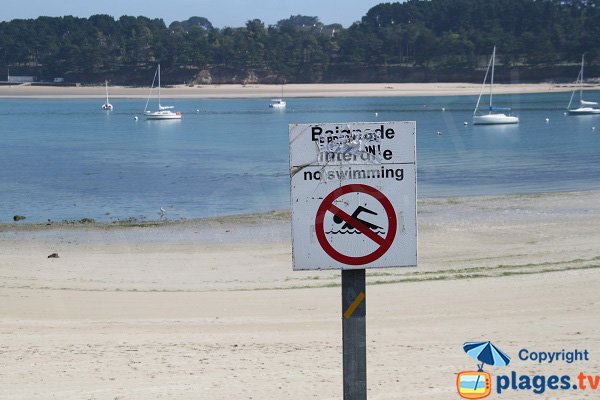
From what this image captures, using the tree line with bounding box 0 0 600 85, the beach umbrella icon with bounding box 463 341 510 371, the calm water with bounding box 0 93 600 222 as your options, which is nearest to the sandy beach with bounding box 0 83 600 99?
the tree line with bounding box 0 0 600 85

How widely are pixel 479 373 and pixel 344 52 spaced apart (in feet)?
556

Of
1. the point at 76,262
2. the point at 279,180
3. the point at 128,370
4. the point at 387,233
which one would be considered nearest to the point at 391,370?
the point at 128,370

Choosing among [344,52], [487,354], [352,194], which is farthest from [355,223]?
[344,52]

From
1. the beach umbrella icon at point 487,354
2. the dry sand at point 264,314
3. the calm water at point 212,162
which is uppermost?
the beach umbrella icon at point 487,354

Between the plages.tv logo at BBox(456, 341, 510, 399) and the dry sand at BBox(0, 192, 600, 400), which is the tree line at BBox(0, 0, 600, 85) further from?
the plages.tv logo at BBox(456, 341, 510, 399)

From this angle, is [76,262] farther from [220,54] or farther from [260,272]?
[220,54]

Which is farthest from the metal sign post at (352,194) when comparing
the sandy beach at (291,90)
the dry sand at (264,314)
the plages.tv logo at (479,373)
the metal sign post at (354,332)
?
the sandy beach at (291,90)

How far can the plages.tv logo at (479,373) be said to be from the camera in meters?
7.60

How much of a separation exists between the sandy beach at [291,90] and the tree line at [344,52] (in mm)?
4671

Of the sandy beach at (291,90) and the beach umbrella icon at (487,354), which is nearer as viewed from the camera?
the beach umbrella icon at (487,354)

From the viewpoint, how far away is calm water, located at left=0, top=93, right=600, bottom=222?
103 feet

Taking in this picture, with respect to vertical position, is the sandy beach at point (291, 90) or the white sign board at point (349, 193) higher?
the white sign board at point (349, 193)

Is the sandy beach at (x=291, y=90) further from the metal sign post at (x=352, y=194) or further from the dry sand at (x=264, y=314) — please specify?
the metal sign post at (x=352, y=194)

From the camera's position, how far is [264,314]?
38.2 feet
